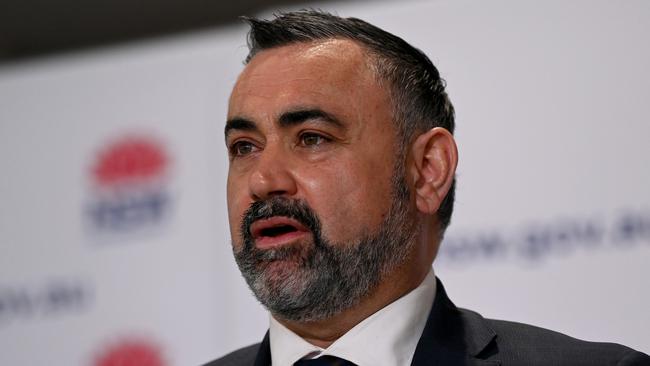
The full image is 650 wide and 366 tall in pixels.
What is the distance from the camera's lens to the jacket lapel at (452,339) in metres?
1.54

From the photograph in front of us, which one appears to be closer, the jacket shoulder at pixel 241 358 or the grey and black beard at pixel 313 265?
the grey and black beard at pixel 313 265

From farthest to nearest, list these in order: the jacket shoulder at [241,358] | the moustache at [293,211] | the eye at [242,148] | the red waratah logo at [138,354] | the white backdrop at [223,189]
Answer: the red waratah logo at [138,354], the white backdrop at [223,189], the jacket shoulder at [241,358], the eye at [242,148], the moustache at [293,211]

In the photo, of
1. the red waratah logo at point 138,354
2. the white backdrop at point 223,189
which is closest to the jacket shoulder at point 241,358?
the white backdrop at point 223,189

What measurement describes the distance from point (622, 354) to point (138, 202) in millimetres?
1720

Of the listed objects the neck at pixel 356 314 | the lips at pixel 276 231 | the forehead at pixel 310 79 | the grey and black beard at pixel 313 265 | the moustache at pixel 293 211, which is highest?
the forehead at pixel 310 79

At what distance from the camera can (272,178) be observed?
1506mm

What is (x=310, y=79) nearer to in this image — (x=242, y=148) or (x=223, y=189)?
(x=242, y=148)

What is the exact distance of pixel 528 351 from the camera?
5.21 feet

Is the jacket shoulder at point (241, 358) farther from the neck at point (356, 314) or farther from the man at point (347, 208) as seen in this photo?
the neck at point (356, 314)

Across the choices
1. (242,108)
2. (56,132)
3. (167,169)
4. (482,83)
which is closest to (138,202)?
(167,169)

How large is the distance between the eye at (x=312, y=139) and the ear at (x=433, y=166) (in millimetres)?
171

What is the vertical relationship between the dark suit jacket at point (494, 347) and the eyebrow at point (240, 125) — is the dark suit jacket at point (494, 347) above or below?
below

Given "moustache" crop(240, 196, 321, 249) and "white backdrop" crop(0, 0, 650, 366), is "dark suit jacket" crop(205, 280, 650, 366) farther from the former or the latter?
"white backdrop" crop(0, 0, 650, 366)

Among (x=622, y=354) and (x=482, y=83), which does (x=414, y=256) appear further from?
(x=482, y=83)
